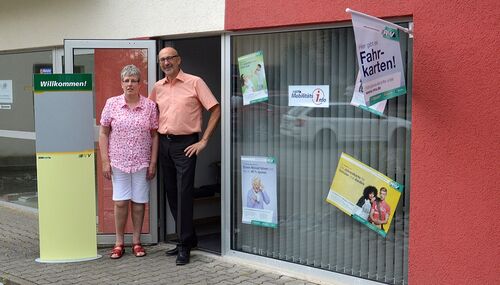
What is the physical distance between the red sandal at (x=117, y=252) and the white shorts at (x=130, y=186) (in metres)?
0.49

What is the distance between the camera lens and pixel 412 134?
15.1 ft

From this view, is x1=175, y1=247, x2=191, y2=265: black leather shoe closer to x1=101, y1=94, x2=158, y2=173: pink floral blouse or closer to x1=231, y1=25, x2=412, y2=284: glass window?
x1=231, y1=25, x2=412, y2=284: glass window

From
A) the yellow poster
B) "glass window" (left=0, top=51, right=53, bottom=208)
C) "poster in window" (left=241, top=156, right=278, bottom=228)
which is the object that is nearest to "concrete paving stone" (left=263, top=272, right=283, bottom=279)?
"poster in window" (left=241, top=156, right=278, bottom=228)

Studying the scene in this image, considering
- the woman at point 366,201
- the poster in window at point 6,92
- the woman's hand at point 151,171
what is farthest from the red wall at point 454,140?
the poster in window at point 6,92

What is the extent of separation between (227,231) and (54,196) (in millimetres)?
1671

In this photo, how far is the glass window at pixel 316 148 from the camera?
4.87 metres

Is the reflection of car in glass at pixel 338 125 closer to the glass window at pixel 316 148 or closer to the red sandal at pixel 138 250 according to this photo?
the glass window at pixel 316 148

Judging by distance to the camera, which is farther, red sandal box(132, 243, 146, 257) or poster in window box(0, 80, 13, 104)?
poster in window box(0, 80, 13, 104)

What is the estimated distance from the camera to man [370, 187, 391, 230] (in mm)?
4875

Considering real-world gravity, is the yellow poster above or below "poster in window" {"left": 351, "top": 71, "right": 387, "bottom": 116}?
below

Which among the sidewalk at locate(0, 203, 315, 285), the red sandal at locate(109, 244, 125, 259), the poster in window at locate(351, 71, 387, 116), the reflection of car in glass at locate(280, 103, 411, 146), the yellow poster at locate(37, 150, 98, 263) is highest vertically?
the poster in window at locate(351, 71, 387, 116)

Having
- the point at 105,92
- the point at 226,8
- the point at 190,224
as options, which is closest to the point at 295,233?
the point at 190,224

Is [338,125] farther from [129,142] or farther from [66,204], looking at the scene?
[66,204]

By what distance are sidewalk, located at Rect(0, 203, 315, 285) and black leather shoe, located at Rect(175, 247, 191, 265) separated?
0.06m
